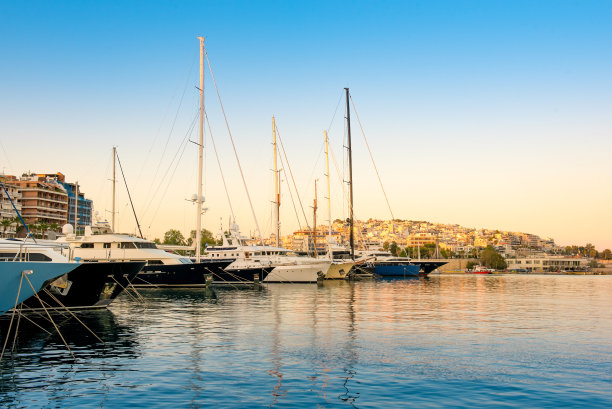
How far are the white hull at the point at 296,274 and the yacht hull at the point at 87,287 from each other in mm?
30497

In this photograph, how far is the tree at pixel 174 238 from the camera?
13938cm

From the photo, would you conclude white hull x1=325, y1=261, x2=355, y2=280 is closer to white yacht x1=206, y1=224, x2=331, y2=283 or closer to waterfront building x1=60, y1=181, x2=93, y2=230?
white yacht x1=206, y1=224, x2=331, y2=283

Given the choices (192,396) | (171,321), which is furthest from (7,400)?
(171,321)

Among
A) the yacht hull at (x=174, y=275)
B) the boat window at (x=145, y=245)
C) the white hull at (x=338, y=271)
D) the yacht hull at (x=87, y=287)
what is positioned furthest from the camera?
the white hull at (x=338, y=271)

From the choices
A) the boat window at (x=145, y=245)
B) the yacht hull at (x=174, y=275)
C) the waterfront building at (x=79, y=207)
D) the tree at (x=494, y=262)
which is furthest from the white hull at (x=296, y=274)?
the tree at (x=494, y=262)

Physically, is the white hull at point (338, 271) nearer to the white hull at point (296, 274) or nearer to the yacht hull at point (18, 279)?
the white hull at point (296, 274)

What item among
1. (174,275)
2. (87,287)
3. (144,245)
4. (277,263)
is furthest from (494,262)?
(87,287)

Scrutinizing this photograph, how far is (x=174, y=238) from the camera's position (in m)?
142

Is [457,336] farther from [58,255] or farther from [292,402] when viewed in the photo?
[58,255]

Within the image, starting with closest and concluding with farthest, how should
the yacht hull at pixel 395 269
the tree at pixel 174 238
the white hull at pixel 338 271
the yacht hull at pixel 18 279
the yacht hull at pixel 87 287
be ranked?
the yacht hull at pixel 18 279 → the yacht hull at pixel 87 287 → the white hull at pixel 338 271 → the yacht hull at pixel 395 269 → the tree at pixel 174 238

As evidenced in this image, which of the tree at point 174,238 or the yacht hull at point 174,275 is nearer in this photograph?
the yacht hull at point 174,275

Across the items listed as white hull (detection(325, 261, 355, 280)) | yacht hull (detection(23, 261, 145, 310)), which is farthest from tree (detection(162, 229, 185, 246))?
yacht hull (detection(23, 261, 145, 310))

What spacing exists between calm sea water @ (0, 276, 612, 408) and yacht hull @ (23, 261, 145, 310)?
1.52 meters

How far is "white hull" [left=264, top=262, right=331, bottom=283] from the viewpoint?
61447 mm
